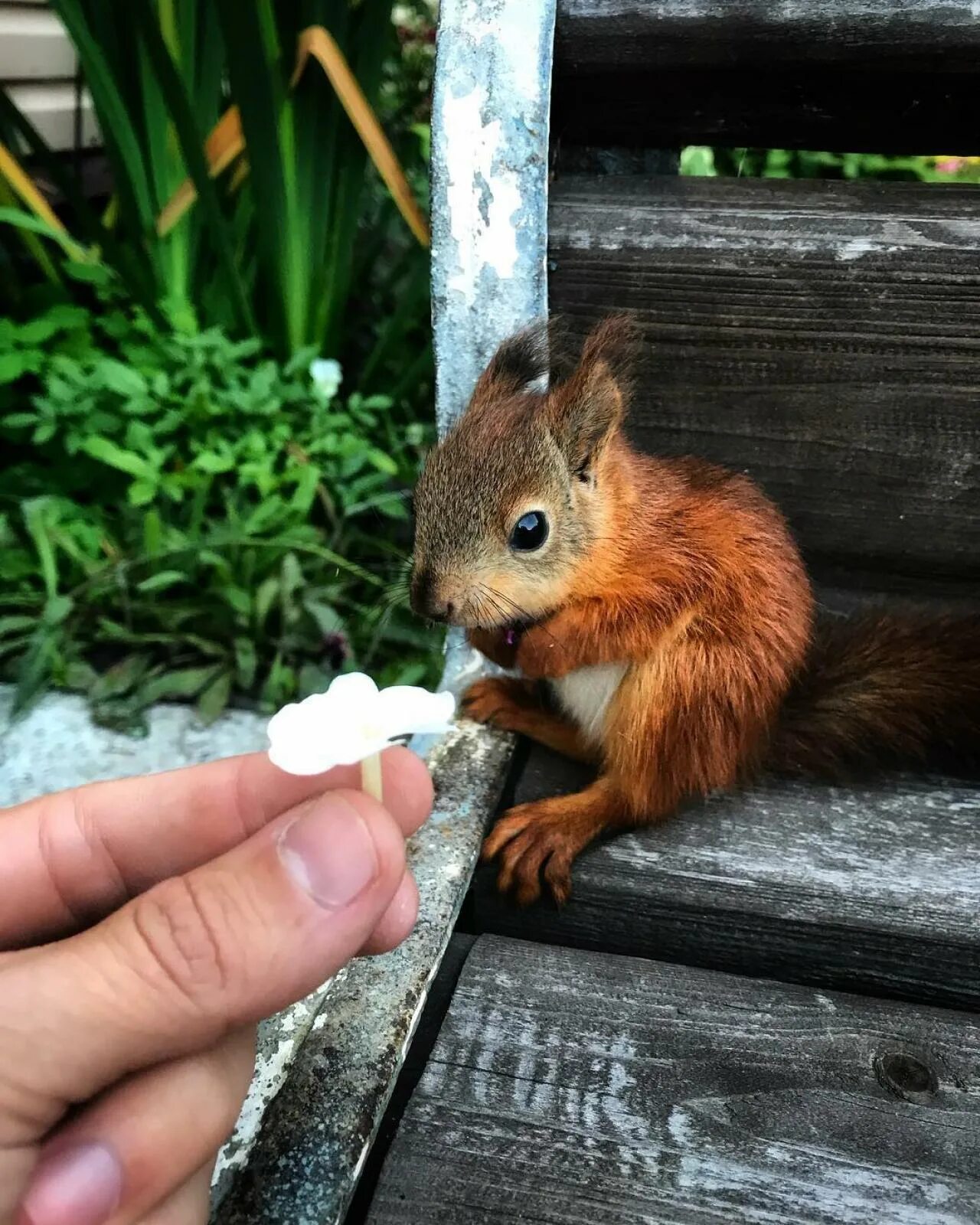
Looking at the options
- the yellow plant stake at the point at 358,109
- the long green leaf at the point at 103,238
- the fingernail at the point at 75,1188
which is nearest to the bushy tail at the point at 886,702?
the fingernail at the point at 75,1188

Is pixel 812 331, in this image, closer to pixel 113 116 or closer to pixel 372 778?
pixel 372 778

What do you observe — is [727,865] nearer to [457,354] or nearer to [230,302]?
[457,354]

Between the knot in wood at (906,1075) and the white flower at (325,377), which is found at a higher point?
the white flower at (325,377)

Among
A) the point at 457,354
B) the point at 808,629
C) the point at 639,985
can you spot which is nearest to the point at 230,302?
the point at 457,354

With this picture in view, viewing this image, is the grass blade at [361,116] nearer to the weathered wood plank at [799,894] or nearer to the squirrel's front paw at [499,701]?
the squirrel's front paw at [499,701]

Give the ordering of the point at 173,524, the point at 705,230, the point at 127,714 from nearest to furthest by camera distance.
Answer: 1. the point at 705,230
2. the point at 127,714
3. the point at 173,524

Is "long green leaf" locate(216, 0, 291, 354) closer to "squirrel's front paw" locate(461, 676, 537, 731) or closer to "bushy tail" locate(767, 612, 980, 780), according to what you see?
"squirrel's front paw" locate(461, 676, 537, 731)

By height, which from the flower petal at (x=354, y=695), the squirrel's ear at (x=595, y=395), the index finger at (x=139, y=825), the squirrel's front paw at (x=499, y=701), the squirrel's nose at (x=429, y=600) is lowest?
the squirrel's front paw at (x=499, y=701)
